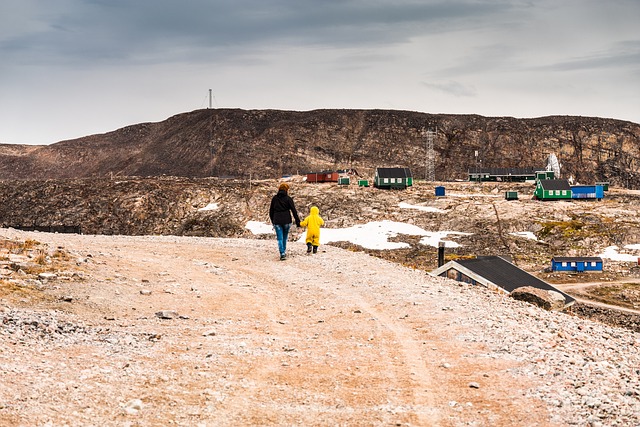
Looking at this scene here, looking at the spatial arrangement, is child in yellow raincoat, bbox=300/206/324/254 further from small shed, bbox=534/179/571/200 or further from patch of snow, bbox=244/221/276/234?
small shed, bbox=534/179/571/200

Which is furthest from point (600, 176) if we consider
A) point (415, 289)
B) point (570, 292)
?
point (415, 289)

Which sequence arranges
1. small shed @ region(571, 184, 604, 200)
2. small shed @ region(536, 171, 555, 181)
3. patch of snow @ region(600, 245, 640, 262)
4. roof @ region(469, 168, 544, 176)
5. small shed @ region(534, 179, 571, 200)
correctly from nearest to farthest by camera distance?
patch of snow @ region(600, 245, 640, 262) < small shed @ region(534, 179, 571, 200) < small shed @ region(571, 184, 604, 200) < small shed @ region(536, 171, 555, 181) < roof @ region(469, 168, 544, 176)

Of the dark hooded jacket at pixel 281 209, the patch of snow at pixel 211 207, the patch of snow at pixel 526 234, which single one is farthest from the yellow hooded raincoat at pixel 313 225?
the patch of snow at pixel 211 207

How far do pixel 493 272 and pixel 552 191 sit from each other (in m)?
70.7

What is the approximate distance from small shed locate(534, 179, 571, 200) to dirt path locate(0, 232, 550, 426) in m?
92.2

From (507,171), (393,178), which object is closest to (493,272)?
(393,178)

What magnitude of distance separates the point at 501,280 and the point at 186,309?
1081 inches

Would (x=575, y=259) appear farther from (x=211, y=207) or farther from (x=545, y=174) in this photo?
(x=545, y=174)

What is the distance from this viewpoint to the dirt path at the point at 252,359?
7.96 m

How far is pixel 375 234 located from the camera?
3164 inches

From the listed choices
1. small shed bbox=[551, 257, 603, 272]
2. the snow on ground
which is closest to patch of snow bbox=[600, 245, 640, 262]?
small shed bbox=[551, 257, 603, 272]

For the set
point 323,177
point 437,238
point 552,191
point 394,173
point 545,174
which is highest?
point 545,174

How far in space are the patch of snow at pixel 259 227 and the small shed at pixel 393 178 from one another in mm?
37796

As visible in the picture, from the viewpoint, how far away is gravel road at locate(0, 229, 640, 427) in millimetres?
7973
